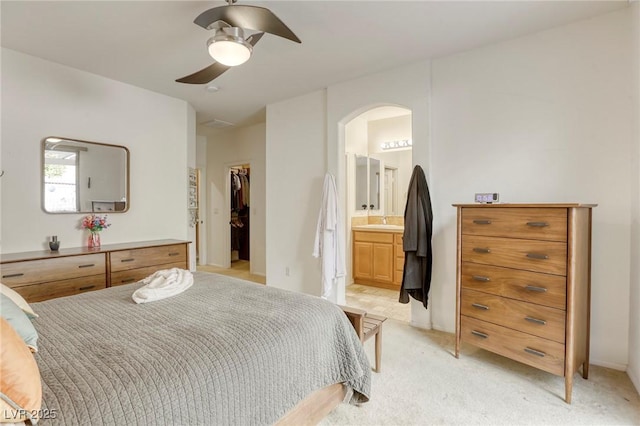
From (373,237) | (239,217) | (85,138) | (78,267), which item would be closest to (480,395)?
(373,237)

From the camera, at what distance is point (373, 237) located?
15.1 ft

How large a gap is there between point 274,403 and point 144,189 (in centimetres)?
327

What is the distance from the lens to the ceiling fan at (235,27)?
1687 millimetres

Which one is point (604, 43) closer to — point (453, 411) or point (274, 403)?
point (453, 411)

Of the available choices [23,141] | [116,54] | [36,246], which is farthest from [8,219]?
[116,54]

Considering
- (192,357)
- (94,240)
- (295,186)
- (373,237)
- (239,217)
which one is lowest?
(192,357)

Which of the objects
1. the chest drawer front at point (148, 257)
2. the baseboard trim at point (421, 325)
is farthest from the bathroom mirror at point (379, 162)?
the chest drawer front at point (148, 257)

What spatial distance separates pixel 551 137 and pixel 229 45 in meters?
2.53

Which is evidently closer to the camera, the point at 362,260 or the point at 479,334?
the point at 479,334

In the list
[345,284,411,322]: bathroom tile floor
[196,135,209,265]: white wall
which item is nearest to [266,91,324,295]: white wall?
[345,284,411,322]: bathroom tile floor

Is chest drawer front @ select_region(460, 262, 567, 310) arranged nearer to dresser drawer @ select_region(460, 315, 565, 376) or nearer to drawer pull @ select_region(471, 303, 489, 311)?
drawer pull @ select_region(471, 303, 489, 311)

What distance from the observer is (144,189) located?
370cm

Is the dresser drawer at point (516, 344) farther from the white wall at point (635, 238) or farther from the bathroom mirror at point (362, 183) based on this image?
the bathroom mirror at point (362, 183)

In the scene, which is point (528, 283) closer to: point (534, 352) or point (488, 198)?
point (534, 352)
